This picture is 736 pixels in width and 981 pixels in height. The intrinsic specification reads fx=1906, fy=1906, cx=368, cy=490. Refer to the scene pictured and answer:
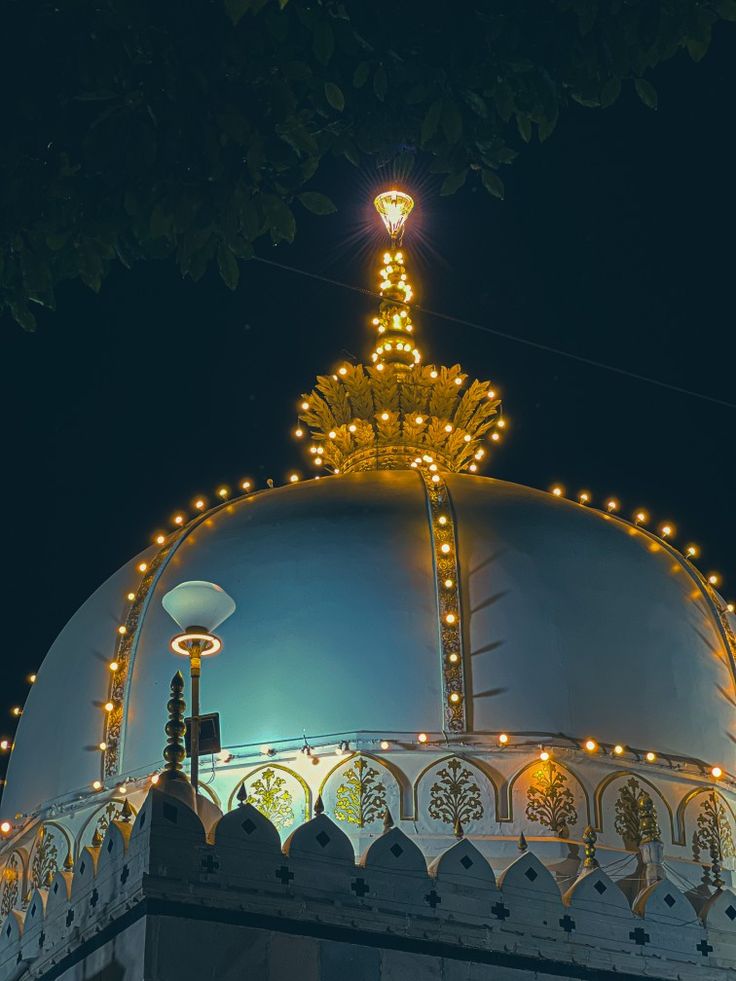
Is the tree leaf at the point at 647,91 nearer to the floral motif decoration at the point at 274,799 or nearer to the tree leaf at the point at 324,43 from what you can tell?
the tree leaf at the point at 324,43

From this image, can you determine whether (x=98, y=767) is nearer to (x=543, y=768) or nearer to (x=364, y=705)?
(x=364, y=705)

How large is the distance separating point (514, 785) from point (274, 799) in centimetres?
177

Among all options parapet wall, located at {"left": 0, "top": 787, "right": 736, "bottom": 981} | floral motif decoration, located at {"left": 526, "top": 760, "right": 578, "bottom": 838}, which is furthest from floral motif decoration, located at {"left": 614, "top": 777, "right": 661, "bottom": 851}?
parapet wall, located at {"left": 0, "top": 787, "right": 736, "bottom": 981}

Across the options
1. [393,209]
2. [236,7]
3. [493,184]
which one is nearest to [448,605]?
[493,184]

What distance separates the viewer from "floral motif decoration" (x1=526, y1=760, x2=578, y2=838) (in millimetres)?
13969

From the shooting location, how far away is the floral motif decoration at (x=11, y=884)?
15.1m

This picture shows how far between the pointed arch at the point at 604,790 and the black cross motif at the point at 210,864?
4.75 m

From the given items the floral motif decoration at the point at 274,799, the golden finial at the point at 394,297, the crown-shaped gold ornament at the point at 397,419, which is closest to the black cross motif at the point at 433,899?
the floral motif decoration at the point at 274,799

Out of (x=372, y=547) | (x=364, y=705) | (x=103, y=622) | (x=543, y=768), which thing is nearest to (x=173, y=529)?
(x=103, y=622)

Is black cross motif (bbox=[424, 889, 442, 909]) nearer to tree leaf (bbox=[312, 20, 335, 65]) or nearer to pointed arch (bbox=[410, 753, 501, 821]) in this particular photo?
pointed arch (bbox=[410, 753, 501, 821])

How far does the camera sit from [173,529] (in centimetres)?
1720

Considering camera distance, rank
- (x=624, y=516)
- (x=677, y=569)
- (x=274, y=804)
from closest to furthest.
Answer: (x=274, y=804), (x=677, y=569), (x=624, y=516)

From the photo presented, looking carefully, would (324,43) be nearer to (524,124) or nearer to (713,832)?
(524,124)

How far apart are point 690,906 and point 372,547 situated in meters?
5.03
